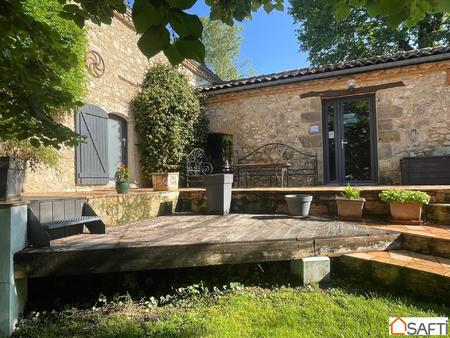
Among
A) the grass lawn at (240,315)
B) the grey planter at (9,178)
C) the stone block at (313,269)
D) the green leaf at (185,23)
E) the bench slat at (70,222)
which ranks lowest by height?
the grass lawn at (240,315)

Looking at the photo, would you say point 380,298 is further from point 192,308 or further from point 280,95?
point 280,95

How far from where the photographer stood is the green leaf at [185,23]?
0.85m

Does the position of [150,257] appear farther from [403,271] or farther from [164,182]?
[164,182]

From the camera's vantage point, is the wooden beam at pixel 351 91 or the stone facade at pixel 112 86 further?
the wooden beam at pixel 351 91

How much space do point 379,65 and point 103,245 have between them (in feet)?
21.3

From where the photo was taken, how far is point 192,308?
98.8 inches

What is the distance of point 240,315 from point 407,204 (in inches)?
105

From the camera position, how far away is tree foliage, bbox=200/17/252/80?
→ 18.3 metres

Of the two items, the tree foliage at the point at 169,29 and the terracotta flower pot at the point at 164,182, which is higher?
the tree foliage at the point at 169,29

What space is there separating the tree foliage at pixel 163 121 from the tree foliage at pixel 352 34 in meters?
9.81

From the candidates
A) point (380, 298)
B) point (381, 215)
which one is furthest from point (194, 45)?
point (381, 215)

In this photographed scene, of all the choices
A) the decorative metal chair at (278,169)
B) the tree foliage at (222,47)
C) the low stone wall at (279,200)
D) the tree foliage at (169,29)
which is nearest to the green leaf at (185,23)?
the tree foliage at (169,29)

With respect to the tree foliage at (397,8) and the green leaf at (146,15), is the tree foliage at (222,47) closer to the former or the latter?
the tree foliage at (397,8)

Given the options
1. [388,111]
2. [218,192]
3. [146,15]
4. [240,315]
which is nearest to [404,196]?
[218,192]
